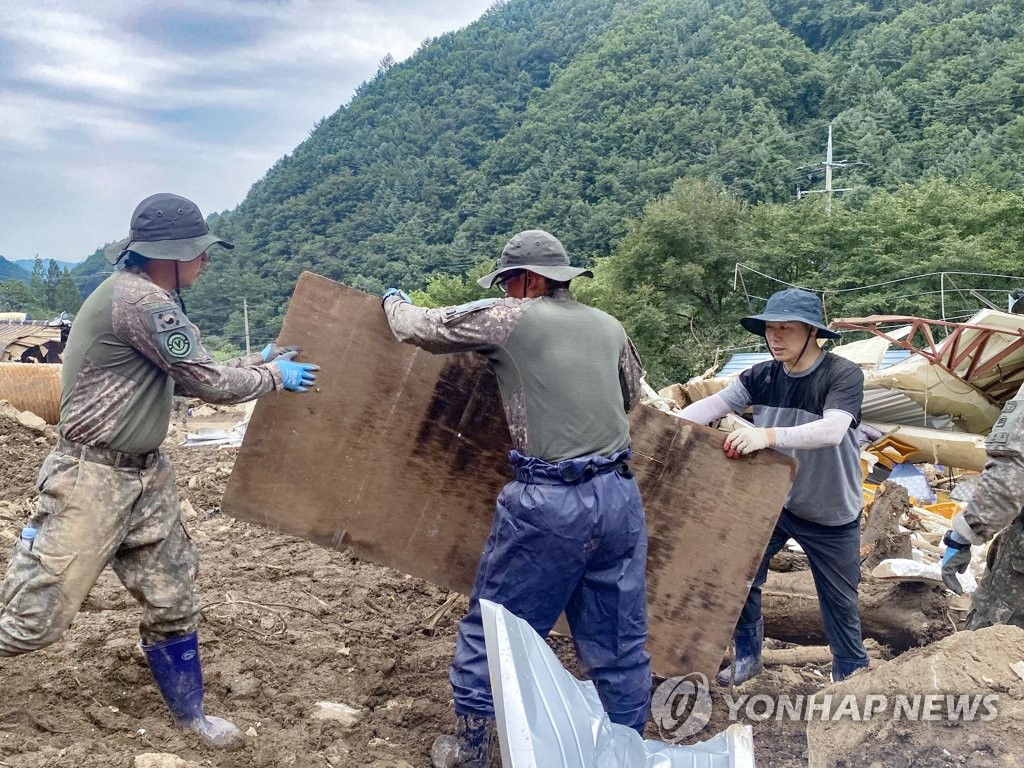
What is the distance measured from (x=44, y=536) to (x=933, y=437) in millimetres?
12269

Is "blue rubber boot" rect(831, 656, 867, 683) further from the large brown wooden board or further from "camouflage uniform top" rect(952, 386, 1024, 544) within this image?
"camouflage uniform top" rect(952, 386, 1024, 544)

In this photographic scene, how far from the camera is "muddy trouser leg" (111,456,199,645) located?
9.75 ft

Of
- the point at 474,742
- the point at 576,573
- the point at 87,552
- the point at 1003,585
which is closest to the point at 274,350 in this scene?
the point at 87,552

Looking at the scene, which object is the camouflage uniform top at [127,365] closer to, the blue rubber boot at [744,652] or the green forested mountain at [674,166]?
the blue rubber boot at [744,652]

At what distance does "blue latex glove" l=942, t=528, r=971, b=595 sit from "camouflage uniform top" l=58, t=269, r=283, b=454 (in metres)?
2.93

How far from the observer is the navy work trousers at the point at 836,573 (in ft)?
12.5

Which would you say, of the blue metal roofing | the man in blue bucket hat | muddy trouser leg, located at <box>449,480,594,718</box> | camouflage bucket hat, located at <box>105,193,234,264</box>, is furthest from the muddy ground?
the blue metal roofing

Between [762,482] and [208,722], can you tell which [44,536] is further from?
[762,482]

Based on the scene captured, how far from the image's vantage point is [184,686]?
3.07 m

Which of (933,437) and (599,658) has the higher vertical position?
(599,658)

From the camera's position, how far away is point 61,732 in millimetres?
2900

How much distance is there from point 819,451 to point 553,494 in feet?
4.93

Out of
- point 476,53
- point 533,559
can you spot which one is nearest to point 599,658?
point 533,559

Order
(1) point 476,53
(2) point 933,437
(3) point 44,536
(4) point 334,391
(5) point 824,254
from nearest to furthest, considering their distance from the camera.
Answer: (3) point 44,536
(4) point 334,391
(2) point 933,437
(5) point 824,254
(1) point 476,53
